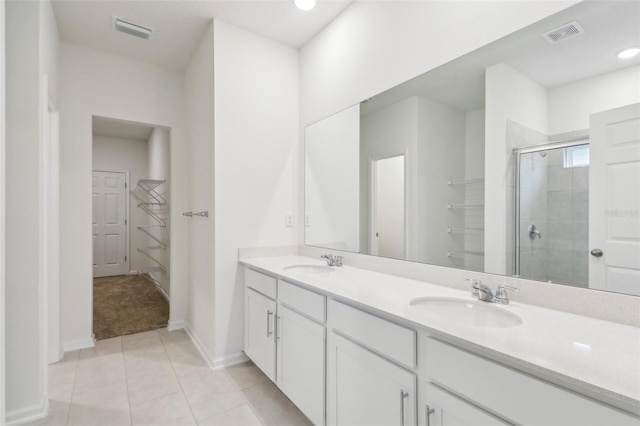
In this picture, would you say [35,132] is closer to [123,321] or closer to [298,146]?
[298,146]

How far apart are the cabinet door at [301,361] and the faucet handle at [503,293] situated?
2.65 feet

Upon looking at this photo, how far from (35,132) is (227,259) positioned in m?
1.39

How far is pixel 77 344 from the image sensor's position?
2.78 m

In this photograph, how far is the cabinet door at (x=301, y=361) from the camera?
1.58m

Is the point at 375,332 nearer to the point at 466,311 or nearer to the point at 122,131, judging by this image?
the point at 466,311

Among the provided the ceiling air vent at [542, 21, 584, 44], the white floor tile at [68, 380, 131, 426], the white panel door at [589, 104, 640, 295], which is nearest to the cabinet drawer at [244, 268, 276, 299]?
the white floor tile at [68, 380, 131, 426]

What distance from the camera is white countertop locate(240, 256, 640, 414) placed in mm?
699

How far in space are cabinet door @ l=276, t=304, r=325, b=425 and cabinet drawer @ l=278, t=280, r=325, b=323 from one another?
4 centimetres

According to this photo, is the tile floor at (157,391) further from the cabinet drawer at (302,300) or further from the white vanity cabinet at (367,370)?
the cabinet drawer at (302,300)

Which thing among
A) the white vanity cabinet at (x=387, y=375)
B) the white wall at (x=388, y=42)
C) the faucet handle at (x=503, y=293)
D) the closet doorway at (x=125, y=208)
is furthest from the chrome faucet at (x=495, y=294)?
the closet doorway at (x=125, y=208)

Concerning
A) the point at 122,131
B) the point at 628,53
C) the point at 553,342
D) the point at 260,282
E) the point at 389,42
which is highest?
the point at 122,131

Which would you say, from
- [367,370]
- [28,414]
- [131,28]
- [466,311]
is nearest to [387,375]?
[367,370]

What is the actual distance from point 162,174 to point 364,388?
4358 mm

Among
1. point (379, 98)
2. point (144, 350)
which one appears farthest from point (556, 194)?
point (144, 350)
